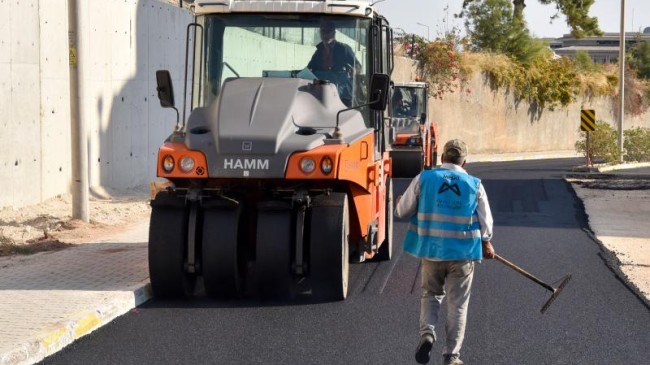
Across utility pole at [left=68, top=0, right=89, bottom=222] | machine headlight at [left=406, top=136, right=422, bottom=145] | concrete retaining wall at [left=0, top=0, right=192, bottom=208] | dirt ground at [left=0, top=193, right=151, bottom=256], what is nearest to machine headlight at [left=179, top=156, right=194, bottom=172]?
dirt ground at [left=0, top=193, right=151, bottom=256]

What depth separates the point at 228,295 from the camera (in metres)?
10.7

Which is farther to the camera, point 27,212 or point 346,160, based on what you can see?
point 27,212

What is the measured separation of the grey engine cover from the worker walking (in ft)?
7.57

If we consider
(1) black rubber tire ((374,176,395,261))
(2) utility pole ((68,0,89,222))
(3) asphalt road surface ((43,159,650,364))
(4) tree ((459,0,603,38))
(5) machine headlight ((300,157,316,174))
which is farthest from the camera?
(4) tree ((459,0,603,38))

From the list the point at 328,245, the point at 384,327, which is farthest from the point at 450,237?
the point at 328,245

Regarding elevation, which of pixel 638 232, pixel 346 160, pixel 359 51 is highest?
pixel 359 51

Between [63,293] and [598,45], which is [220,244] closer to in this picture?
[63,293]

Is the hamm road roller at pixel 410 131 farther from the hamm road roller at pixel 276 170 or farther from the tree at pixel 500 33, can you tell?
the tree at pixel 500 33

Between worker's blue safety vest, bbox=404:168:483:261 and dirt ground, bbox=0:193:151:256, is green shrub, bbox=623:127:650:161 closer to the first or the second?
dirt ground, bbox=0:193:151:256

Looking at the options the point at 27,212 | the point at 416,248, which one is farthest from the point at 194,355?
the point at 27,212

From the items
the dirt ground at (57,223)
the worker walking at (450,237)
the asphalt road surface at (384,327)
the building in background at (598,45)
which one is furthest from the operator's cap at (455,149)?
the building in background at (598,45)

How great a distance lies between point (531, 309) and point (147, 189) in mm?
11579

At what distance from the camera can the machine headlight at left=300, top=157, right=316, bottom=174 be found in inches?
401

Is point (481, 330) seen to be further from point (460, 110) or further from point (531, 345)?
point (460, 110)
